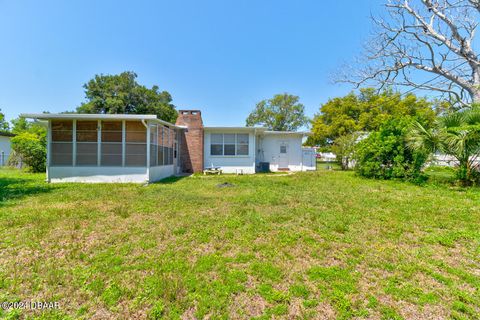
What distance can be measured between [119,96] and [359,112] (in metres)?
28.4

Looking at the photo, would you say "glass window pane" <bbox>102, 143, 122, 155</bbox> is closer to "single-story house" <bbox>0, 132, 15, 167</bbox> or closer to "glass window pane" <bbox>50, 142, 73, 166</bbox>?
"glass window pane" <bbox>50, 142, 73, 166</bbox>

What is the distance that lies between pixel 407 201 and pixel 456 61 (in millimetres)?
10500

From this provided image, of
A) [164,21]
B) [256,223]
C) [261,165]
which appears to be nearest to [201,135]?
[261,165]

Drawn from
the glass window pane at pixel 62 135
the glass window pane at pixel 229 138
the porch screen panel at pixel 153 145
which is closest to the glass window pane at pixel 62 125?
the glass window pane at pixel 62 135

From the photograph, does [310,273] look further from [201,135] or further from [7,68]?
[7,68]

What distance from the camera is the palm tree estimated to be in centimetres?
785

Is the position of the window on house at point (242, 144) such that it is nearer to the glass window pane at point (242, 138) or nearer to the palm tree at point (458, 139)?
the glass window pane at point (242, 138)

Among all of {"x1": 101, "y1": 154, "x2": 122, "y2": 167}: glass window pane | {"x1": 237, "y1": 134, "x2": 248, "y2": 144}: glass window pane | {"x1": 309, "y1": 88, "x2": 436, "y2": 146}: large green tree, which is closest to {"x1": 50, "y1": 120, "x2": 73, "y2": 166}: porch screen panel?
{"x1": 101, "y1": 154, "x2": 122, "y2": 167}: glass window pane

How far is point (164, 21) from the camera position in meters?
11.4

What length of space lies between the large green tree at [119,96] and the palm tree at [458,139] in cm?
2861

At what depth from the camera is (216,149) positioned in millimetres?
14367

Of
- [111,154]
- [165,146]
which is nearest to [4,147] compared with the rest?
[111,154]

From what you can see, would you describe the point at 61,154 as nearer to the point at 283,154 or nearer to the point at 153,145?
the point at 153,145

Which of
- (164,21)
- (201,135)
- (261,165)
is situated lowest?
(261,165)
